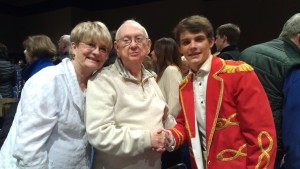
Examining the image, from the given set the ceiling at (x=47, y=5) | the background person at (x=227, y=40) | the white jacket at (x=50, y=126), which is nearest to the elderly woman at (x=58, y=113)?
the white jacket at (x=50, y=126)

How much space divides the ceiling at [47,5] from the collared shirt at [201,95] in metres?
7.02

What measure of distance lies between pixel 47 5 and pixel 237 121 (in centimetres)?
890

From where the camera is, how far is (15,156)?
1.52 metres

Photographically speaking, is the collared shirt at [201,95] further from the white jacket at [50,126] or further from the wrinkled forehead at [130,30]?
the white jacket at [50,126]

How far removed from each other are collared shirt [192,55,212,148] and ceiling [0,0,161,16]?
23.0 feet

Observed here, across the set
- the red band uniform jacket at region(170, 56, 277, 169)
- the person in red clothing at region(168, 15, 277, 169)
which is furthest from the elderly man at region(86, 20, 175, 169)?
the red band uniform jacket at region(170, 56, 277, 169)

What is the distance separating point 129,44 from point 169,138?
49 cm

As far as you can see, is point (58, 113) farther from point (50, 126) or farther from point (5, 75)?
point (5, 75)

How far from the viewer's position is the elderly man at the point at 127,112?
1.55 metres

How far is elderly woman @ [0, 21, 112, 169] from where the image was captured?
151cm

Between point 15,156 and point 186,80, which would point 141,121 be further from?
point 15,156

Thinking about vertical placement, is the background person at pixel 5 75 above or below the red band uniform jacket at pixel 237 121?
below

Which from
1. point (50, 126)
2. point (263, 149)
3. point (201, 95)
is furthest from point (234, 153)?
point (50, 126)

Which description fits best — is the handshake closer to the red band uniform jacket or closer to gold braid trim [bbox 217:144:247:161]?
the red band uniform jacket
